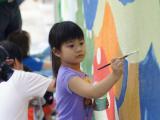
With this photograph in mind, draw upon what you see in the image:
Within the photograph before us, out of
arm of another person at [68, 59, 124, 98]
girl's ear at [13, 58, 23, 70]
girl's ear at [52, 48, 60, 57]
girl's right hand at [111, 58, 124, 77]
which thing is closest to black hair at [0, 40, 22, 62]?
girl's ear at [13, 58, 23, 70]

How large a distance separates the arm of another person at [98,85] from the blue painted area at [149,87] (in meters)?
0.11

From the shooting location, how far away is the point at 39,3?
805 centimetres

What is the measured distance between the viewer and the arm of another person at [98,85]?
163 centimetres

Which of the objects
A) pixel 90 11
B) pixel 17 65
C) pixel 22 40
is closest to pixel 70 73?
pixel 17 65

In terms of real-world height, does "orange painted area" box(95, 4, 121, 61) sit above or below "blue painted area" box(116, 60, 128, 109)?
above

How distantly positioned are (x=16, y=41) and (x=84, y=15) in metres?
0.44

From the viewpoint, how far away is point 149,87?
168 cm

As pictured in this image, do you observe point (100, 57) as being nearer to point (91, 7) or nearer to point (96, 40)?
point (96, 40)

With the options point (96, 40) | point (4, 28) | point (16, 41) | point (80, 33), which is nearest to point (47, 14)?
point (4, 28)

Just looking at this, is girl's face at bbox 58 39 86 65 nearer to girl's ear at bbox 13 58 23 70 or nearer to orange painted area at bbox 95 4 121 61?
orange painted area at bbox 95 4 121 61

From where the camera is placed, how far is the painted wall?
1.63m

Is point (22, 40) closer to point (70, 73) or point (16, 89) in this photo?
point (16, 89)

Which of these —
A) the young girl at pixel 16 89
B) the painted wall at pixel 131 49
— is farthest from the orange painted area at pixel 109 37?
the young girl at pixel 16 89

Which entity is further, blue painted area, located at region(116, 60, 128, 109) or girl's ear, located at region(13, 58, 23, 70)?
girl's ear, located at region(13, 58, 23, 70)
